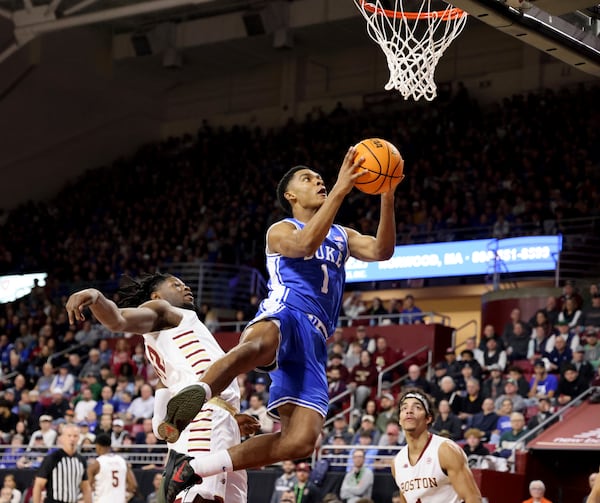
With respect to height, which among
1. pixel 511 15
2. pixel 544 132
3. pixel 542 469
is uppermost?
pixel 544 132

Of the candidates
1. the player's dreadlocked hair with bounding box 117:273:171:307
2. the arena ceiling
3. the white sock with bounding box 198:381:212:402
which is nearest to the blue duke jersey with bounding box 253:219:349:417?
the white sock with bounding box 198:381:212:402

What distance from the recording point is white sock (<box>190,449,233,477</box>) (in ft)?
19.0

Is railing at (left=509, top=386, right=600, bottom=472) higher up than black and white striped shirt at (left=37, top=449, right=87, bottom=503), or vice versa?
railing at (left=509, top=386, right=600, bottom=472)

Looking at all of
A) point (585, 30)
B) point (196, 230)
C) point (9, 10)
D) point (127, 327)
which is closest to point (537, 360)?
point (585, 30)

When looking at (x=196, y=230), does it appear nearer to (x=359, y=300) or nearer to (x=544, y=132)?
(x=359, y=300)

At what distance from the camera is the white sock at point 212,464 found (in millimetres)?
5801

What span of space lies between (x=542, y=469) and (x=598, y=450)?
0.72m

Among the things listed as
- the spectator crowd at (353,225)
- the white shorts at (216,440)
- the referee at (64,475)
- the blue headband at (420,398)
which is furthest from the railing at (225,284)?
the white shorts at (216,440)

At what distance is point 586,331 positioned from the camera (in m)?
15.1

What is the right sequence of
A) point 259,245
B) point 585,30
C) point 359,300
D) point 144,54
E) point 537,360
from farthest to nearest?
point 144,54 → point 259,245 → point 359,300 → point 537,360 → point 585,30

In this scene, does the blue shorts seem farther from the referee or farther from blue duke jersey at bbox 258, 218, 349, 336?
the referee

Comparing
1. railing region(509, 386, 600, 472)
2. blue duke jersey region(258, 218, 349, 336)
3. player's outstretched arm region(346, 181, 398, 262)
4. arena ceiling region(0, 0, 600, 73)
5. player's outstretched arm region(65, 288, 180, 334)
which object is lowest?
railing region(509, 386, 600, 472)

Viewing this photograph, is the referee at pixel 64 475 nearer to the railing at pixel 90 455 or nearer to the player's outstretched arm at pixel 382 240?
the railing at pixel 90 455

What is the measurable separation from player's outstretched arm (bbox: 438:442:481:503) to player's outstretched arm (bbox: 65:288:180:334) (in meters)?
2.07
